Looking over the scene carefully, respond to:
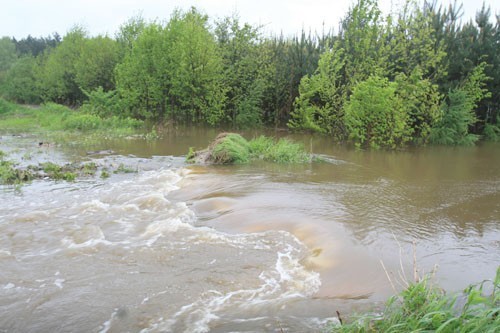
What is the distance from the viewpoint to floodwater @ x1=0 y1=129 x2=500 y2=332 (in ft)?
16.4

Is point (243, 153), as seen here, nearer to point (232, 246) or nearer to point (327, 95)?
point (232, 246)

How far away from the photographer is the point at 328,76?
21.5 metres

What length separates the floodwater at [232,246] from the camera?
16.4 ft

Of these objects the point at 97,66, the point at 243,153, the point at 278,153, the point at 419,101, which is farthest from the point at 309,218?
the point at 97,66

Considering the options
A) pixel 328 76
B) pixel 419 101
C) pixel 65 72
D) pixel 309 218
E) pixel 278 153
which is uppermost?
pixel 65 72

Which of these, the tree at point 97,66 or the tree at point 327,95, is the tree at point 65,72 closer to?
the tree at point 97,66

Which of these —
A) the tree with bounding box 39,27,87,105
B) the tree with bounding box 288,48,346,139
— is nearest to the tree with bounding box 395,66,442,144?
the tree with bounding box 288,48,346,139

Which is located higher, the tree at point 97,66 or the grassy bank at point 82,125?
the tree at point 97,66

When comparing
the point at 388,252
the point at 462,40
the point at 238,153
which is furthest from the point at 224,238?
the point at 462,40

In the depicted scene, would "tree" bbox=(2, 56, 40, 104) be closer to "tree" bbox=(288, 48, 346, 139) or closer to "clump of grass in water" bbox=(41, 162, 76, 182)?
"tree" bbox=(288, 48, 346, 139)

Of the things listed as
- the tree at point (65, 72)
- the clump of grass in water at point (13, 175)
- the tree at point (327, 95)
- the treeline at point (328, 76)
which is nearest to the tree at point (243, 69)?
the treeline at point (328, 76)

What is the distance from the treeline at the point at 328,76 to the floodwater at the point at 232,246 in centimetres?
676

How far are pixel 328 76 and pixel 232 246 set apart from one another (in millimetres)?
16315

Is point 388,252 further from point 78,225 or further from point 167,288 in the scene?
point 78,225
